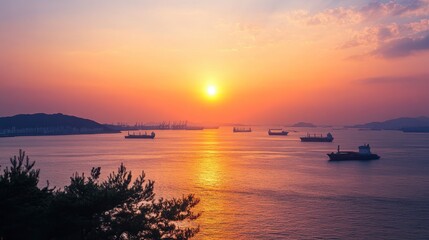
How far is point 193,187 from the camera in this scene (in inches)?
1718

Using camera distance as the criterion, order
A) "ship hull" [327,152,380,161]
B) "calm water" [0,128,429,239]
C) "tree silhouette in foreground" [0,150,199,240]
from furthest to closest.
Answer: "ship hull" [327,152,380,161] < "calm water" [0,128,429,239] < "tree silhouette in foreground" [0,150,199,240]

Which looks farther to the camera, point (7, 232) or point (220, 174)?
point (220, 174)

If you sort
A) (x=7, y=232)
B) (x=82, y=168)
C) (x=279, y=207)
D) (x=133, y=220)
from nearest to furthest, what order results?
(x=7, y=232) < (x=133, y=220) < (x=279, y=207) < (x=82, y=168)

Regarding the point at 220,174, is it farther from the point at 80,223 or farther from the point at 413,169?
the point at 80,223

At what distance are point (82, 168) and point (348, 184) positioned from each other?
130 ft

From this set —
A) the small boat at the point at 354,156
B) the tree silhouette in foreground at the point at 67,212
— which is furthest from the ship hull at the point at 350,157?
the tree silhouette in foreground at the point at 67,212

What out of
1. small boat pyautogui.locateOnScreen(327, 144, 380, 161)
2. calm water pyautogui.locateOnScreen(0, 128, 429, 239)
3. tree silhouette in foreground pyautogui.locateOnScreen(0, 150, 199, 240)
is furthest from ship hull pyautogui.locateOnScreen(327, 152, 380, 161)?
tree silhouette in foreground pyautogui.locateOnScreen(0, 150, 199, 240)

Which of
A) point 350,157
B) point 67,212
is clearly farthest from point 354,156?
point 67,212

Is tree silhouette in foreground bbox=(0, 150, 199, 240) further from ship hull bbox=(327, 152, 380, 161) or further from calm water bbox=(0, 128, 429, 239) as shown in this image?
ship hull bbox=(327, 152, 380, 161)

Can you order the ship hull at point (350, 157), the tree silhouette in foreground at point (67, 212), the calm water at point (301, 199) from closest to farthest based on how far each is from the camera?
the tree silhouette in foreground at point (67, 212) < the calm water at point (301, 199) < the ship hull at point (350, 157)

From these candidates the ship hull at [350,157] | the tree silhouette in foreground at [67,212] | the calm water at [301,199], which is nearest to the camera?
the tree silhouette in foreground at [67,212]

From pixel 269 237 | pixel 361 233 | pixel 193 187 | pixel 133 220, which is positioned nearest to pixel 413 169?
pixel 193 187

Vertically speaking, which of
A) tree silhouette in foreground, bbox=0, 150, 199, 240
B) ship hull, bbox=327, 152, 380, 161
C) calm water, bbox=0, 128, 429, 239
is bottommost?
calm water, bbox=0, 128, 429, 239

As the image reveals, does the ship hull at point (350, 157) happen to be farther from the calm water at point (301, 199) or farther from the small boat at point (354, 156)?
the calm water at point (301, 199)
